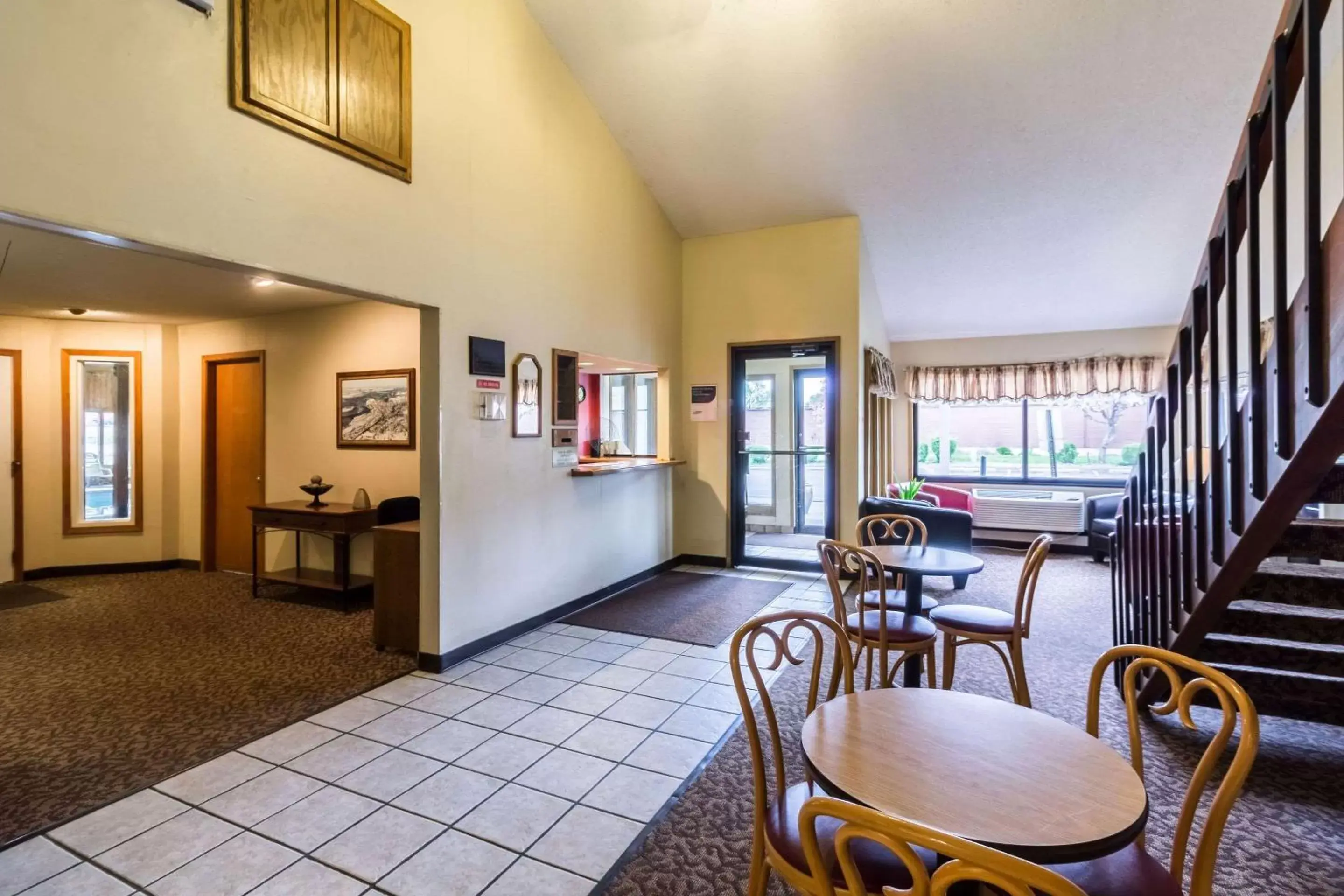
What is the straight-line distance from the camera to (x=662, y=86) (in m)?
4.40

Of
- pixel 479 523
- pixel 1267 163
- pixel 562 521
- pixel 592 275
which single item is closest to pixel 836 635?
pixel 1267 163

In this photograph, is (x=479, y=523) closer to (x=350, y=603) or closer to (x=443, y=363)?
(x=443, y=363)

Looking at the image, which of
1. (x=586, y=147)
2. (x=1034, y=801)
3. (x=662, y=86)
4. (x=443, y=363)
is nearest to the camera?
(x=1034, y=801)

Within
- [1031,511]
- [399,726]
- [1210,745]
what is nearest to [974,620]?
[1210,745]

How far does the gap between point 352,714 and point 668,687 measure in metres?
1.49

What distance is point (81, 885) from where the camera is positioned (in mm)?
1846

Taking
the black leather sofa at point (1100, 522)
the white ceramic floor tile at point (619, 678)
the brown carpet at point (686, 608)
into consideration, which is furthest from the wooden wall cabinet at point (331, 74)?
the black leather sofa at point (1100, 522)

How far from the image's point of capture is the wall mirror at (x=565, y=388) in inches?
171

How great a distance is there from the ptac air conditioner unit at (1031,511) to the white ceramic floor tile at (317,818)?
6695 mm

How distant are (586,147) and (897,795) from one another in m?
4.67

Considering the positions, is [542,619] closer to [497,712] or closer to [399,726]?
[497,712]

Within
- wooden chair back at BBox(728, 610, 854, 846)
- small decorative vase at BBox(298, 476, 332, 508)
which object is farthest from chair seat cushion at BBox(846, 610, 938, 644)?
small decorative vase at BBox(298, 476, 332, 508)

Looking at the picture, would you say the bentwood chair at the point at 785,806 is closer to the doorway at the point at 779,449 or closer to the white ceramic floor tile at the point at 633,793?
the white ceramic floor tile at the point at 633,793

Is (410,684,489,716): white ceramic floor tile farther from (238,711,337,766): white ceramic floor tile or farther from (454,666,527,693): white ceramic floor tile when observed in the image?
(238,711,337,766): white ceramic floor tile
